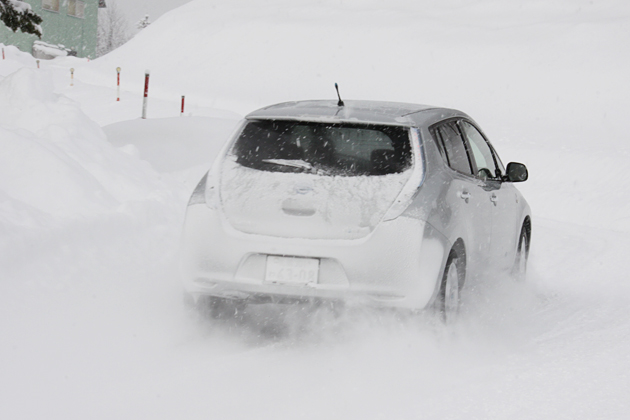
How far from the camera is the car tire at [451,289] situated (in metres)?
4.77

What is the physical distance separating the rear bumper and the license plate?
29 mm

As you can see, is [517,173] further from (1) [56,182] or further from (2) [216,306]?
(1) [56,182]

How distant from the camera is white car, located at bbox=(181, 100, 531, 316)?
442 cm

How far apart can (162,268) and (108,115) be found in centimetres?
1506

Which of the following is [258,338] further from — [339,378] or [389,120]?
[389,120]

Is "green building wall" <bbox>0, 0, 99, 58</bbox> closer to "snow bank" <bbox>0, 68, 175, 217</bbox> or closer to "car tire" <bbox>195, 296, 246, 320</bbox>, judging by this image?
"snow bank" <bbox>0, 68, 175, 217</bbox>

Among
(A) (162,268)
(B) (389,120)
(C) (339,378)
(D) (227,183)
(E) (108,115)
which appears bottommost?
(E) (108,115)

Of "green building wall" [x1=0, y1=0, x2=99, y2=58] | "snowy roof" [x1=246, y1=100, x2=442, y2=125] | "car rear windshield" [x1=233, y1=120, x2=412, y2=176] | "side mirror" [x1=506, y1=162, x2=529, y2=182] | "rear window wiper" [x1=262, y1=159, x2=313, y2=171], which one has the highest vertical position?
"snowy roof" [x1=246, y1=100, x2=442, y2=125]

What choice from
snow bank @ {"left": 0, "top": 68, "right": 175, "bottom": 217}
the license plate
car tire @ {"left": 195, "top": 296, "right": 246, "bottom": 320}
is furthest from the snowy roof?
snow bank @ {"left": 0, "top": 68, "right": 175, "bottom": 217}

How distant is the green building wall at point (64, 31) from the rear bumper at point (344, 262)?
169 ft

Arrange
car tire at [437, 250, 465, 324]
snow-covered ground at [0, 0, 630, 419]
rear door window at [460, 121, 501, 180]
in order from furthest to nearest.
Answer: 1. rear door window at [460, 121, 501, 180]
2. car tire at [437, 250, 465, 324]
3. snow-covered ground at [0, 0, 630, 419]

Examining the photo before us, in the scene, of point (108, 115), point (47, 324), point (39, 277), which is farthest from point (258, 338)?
point (108, 115)

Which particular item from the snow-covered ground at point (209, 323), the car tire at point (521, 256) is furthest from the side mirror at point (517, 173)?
the car tire at point (521, 256)

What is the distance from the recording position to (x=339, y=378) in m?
4.26
